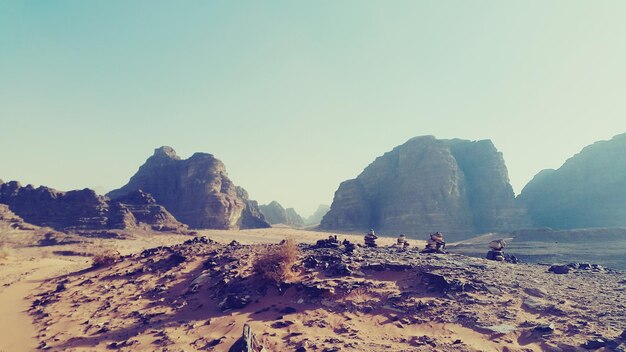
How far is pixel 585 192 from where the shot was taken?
2835 inches

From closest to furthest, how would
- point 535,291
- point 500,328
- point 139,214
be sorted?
point 500,328 < point 535,291 < point 139,214

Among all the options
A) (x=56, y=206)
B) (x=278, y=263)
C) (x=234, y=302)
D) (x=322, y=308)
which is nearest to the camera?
(x=322, y=308)

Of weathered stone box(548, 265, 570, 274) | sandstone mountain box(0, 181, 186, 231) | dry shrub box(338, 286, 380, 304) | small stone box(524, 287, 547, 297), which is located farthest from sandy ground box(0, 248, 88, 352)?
sandstone mountain box(0, 181, 186, 231)

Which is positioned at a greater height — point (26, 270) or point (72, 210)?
point (72, 210)

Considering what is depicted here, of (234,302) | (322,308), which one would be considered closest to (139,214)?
(234,302)

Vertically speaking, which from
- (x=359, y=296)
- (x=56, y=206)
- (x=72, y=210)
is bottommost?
(x=359, y=296)

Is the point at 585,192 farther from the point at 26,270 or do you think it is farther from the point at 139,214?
the point at 26,270

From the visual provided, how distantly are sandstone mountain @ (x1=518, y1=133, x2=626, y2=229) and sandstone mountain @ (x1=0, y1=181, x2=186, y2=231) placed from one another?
71.8 metres

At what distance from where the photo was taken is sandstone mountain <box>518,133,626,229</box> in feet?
217

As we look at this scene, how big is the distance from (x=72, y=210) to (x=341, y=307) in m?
50.6

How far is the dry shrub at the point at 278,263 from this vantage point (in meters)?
13.9

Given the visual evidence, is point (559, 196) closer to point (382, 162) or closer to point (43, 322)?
point (382, 162)

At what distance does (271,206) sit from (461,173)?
69.9 metres

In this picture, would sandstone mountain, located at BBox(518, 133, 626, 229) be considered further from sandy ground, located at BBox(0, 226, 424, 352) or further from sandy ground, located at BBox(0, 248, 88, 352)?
sandy ground, located at BBox(0, 248, 88, 352)
